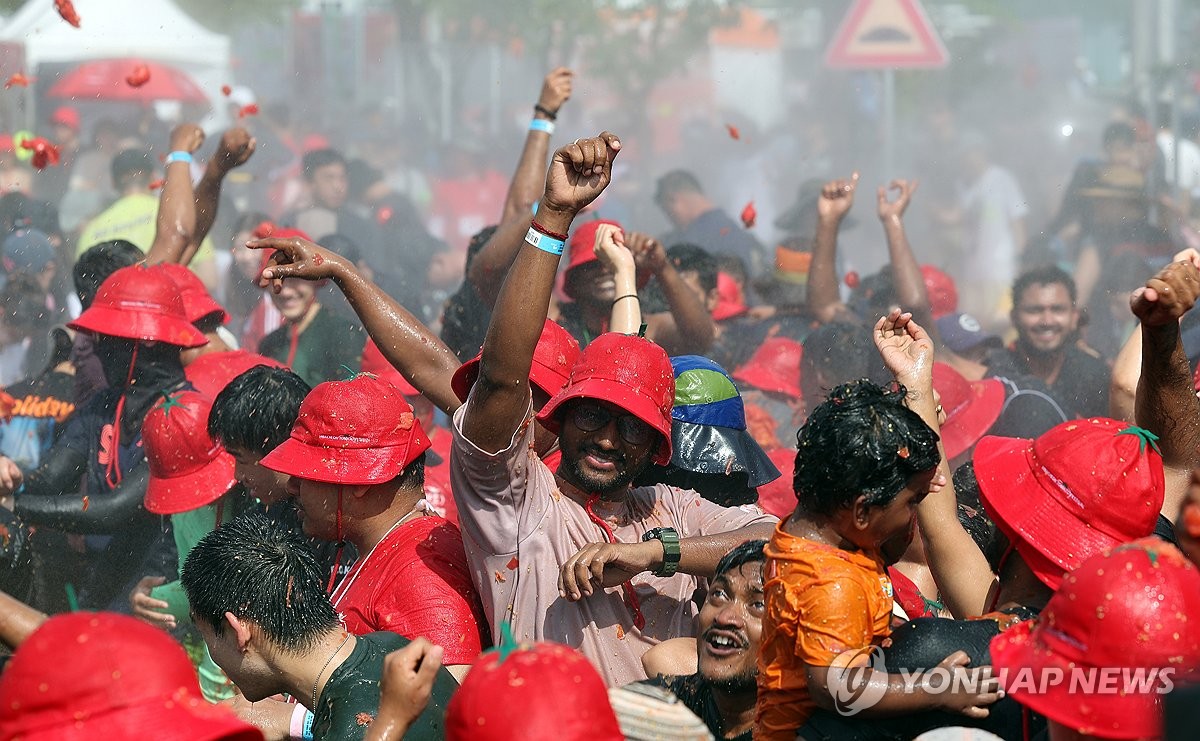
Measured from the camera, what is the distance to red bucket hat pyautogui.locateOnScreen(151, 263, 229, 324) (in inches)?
212

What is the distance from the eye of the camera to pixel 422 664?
244 cm

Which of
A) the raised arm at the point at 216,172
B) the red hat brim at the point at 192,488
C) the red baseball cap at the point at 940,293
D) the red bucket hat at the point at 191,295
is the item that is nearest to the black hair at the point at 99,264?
the raised arm at the point at 216,172

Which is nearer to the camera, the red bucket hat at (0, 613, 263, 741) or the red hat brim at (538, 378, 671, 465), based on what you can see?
the red bucket hat at (0, 613, 263, 741)

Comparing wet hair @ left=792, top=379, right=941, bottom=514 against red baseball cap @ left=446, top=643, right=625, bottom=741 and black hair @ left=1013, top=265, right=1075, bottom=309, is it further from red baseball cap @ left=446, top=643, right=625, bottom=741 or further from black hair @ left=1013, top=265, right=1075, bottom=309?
black hair @ left=1013, top=265, right=1075, bottom=309

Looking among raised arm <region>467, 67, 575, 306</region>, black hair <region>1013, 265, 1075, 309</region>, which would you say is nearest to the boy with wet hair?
raised arm <region>467, 67, 575, 306</region>

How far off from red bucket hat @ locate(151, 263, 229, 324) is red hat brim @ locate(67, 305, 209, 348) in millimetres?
331

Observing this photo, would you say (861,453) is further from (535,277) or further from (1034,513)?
(535,277)

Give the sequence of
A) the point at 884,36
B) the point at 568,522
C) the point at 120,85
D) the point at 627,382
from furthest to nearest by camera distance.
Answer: the point at 120,85, the point at 884,36, the point at 627,382, the point at 568,522

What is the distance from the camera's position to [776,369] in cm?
626

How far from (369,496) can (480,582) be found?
481mm

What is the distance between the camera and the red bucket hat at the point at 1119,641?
6.84 feet

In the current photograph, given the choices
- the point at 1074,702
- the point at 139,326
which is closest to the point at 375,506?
the point at 139,326

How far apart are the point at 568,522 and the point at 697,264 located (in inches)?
148

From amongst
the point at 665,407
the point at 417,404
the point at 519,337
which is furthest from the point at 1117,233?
the point at 519,337
